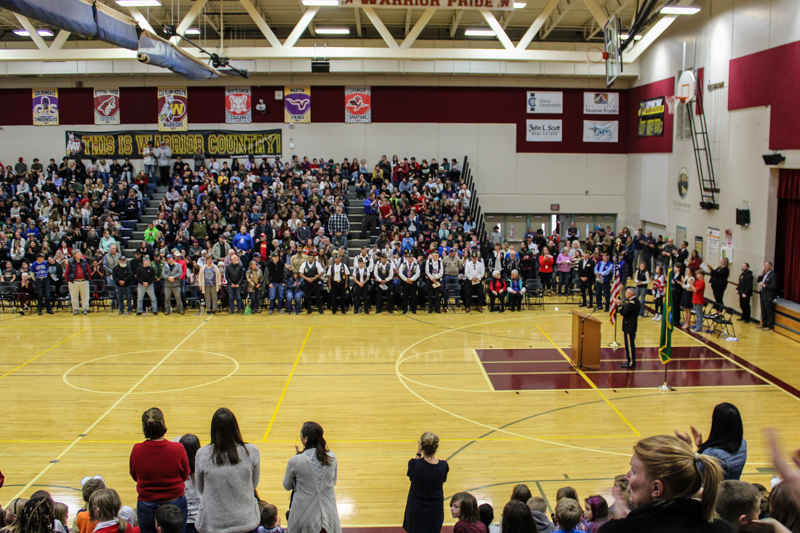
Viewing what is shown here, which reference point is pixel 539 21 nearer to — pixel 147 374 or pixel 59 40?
pixel 59 40

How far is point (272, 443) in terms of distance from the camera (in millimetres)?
9500

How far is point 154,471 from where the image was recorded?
185 inches

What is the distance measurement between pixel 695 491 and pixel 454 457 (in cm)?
705

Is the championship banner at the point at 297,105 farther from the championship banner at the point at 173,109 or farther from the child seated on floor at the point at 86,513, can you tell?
the child seated on floor at the point at 86,513

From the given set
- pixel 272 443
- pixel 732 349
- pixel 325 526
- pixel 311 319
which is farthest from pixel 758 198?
pixel 325 526

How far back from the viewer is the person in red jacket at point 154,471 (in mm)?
4699

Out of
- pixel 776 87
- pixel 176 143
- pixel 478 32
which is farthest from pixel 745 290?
pixel 176 143

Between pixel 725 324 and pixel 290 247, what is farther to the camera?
pixel 290 247

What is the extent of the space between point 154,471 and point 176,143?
971 inches

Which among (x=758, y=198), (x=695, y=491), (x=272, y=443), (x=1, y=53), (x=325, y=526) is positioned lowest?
(x=272, y=443)

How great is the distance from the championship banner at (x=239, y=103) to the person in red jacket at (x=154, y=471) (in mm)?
24053

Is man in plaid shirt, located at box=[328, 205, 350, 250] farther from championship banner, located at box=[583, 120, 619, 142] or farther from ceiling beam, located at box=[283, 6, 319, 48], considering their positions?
championship banner, located at box=[583, 120, 619, 142]

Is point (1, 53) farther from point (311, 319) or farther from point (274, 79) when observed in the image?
point (311, 319)

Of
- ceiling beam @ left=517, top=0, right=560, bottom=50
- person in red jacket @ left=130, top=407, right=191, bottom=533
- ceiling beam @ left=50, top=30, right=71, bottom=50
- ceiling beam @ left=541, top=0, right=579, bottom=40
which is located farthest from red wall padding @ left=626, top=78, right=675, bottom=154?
person in red jacket @ left=130, top=407, right=191, bottom=533
